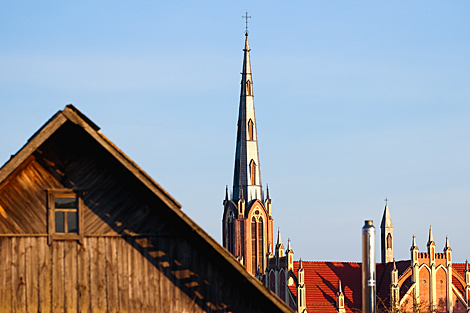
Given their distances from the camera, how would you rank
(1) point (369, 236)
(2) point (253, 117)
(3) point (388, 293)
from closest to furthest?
1. (1) point (369, 236)
2. (3) point (388, 293)
3. (2) point (253, 117)

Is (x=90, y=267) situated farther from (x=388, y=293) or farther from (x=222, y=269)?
(x=388, y=293)

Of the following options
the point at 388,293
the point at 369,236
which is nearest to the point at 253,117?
the point at 388,293

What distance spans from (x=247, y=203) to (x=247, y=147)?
30.0ft

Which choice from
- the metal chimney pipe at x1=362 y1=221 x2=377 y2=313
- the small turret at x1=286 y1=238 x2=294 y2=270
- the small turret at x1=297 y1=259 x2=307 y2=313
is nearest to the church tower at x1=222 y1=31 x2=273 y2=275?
the small turret at x1=286 y1=238 x2=294 y2=270

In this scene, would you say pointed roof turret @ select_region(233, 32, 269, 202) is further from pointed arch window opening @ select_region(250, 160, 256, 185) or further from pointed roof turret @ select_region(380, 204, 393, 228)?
pointed roof turret @ select_region(380, 204, 393, 228)

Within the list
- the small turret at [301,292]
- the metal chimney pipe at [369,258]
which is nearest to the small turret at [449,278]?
the small turret at [301,292]

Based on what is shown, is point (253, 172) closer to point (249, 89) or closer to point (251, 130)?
point (251, 130)

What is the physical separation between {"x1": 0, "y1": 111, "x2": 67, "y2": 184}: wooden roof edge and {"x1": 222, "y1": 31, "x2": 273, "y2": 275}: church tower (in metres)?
87.3

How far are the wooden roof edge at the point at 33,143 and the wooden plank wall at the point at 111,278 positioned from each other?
1.32 m

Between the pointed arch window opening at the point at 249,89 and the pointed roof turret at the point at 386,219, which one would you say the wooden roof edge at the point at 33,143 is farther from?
the pointed arch window opening at the point at 249,89

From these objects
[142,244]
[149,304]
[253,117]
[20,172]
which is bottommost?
[149,304]

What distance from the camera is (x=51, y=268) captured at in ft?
41.4

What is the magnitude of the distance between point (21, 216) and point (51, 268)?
1.00 metres

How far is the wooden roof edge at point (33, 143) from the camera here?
11914mm
